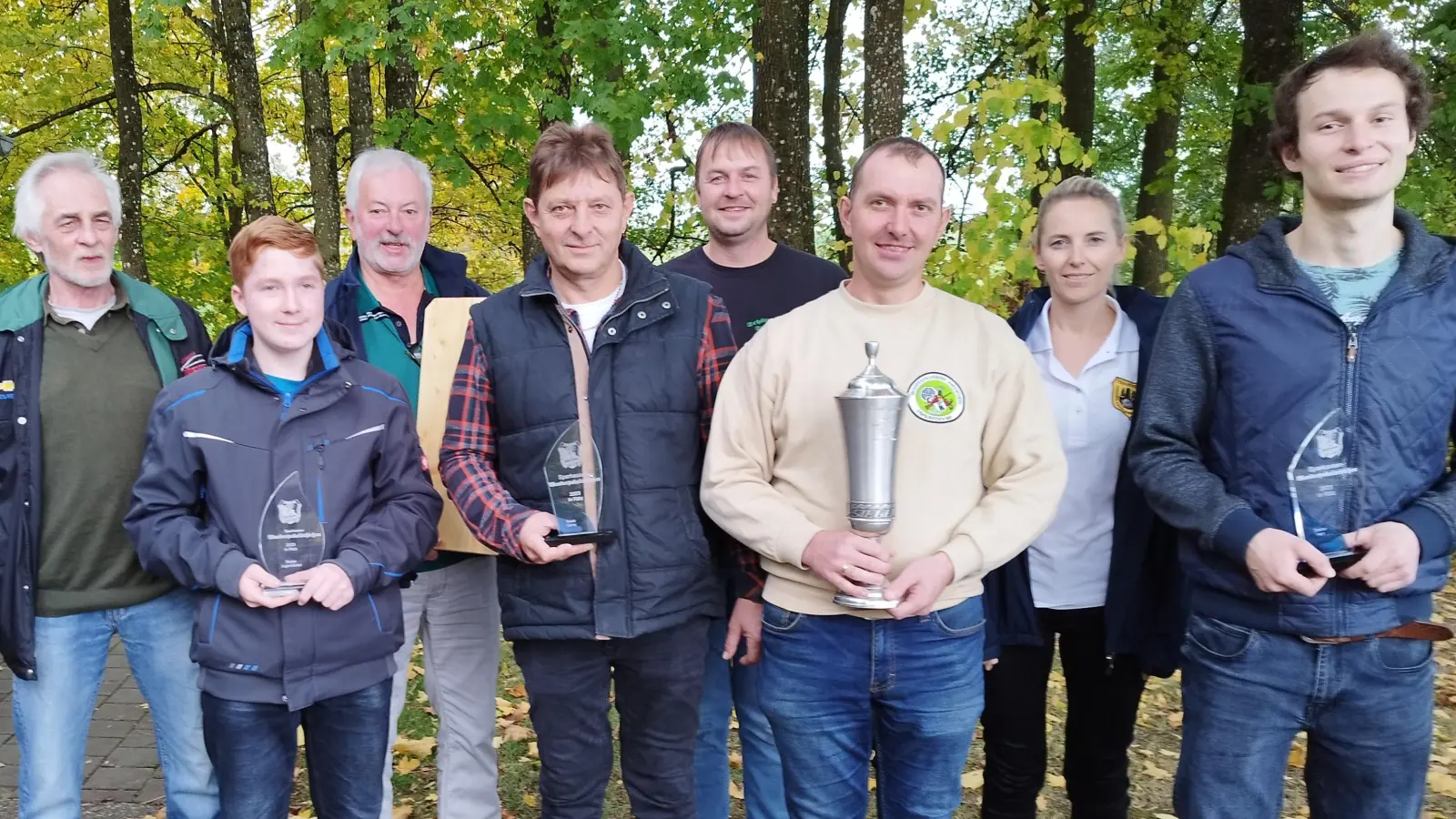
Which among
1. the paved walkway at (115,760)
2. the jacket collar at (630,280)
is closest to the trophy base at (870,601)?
the jacket collar at (630,280)

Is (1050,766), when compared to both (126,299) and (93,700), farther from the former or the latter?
(126,299)

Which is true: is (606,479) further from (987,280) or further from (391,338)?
(987,280)

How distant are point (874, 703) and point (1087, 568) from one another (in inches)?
34.1

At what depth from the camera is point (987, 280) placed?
16.3ft

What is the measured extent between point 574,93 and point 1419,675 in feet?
24.7

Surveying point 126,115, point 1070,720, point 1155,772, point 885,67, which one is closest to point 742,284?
point 1070,720

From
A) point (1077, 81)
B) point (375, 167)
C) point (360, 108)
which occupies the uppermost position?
point (1077, 81)

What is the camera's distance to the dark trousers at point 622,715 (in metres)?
2.76

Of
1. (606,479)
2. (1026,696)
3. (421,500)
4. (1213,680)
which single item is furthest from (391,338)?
(1213,680)

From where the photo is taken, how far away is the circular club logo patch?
2.53 metres

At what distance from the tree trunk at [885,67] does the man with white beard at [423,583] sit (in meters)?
3.46

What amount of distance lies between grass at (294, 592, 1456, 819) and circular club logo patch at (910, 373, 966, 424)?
2387 millimetres

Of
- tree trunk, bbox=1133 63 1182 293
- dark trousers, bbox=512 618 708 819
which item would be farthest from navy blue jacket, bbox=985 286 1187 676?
tree trunk, bbox=1133 63 1182 293

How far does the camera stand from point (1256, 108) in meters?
8.05
